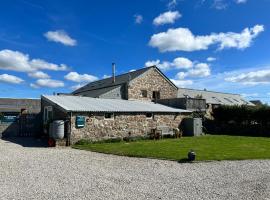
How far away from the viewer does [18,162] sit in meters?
12.8

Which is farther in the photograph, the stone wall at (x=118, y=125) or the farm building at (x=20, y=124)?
the farm building at (x=20, y=124)

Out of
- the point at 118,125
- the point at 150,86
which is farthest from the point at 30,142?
the point at 150,86

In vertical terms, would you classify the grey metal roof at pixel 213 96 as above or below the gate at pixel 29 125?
above

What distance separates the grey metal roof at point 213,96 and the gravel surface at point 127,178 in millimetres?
32282

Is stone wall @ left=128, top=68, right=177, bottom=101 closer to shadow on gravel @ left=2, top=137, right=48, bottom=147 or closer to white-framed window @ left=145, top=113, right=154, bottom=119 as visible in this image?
white-framed window @ left=145, top=113, right=154, bottom=119

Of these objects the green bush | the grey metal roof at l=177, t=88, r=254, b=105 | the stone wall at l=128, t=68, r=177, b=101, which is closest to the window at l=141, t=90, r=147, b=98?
the stone wall at l=128, t=68, r=177, b=101

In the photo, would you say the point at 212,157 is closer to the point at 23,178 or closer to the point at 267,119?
the point at 23,178

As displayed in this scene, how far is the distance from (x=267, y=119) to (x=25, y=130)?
75.7 feet

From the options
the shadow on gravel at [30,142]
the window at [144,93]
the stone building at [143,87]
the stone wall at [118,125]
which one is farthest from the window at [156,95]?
the shadow on gravel at [30,142]

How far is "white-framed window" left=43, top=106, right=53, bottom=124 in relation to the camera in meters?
23.4

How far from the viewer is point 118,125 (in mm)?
23078

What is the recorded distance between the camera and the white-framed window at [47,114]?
922 inches

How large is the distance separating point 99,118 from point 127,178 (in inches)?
485

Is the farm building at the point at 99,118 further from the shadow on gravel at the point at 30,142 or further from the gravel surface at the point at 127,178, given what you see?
the gravel surface at the point at 127,178
